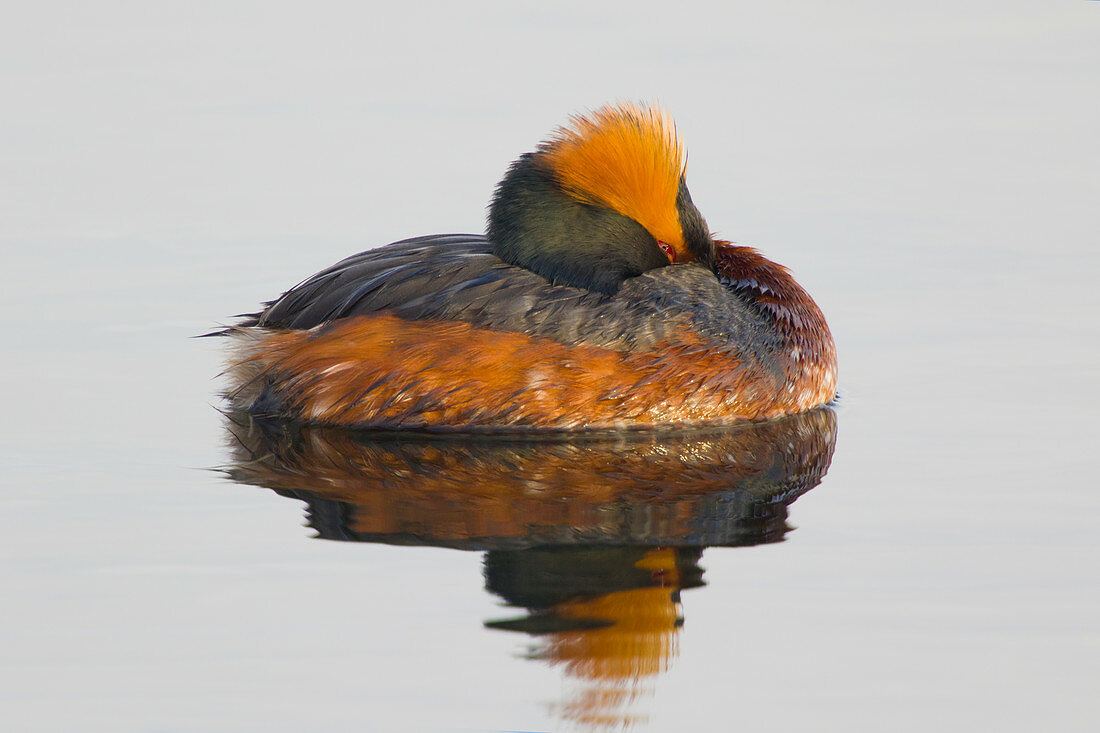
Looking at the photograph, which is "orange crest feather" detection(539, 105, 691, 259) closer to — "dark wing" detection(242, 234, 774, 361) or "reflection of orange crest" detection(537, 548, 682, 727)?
"dark wing" detection(242, 234, 774, 361)

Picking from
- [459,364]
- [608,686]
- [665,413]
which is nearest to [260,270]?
[459,364]

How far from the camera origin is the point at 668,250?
9609mm

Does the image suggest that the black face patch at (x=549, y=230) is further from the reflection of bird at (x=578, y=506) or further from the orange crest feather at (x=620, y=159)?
the reflection of bird at (x=578, y=506)

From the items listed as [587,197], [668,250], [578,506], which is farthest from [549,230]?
[578,506]

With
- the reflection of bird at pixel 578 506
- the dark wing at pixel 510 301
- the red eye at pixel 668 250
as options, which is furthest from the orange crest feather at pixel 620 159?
the reflection of bird at pixel 578 506

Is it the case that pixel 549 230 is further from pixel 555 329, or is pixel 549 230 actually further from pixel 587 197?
pixel 555 329

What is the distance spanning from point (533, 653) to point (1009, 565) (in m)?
2.17

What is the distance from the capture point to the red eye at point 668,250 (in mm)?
9562

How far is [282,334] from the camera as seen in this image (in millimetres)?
9445

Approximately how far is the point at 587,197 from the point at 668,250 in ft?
2.16

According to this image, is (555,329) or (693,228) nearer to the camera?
(555,329)

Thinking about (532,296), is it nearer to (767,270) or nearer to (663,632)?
(767,270)

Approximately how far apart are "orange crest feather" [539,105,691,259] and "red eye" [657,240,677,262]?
0.21m

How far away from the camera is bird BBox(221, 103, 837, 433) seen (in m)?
8.98
